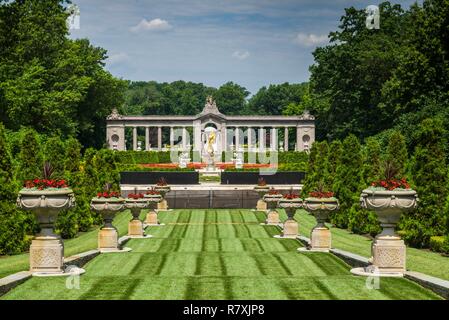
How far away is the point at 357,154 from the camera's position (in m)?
35.7

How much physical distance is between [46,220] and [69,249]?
25.9ft

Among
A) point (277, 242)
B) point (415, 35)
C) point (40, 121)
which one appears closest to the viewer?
point (277, 242)

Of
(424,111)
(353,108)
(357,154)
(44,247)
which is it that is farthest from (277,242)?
(353,108)

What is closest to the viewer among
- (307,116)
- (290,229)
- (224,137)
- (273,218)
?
(290,229)

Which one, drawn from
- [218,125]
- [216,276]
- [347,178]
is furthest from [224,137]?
[216,276]

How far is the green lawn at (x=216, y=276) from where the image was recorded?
46.7 feet

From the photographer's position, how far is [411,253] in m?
24.4

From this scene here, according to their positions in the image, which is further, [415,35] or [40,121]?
[40,121]

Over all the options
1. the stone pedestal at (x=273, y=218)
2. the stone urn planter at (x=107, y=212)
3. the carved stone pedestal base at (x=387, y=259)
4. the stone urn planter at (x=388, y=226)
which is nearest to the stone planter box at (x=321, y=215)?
→ the stone urn planter at (x=388, y=226)

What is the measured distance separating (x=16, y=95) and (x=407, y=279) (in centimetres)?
5104

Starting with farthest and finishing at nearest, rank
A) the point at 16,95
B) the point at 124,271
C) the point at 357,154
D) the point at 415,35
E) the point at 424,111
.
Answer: the point at 16,95 → the point at 415,35 → the point at 424,111 → the point at 357,154 → the point at 124,271

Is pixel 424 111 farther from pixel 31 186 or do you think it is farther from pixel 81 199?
pixel 31 186

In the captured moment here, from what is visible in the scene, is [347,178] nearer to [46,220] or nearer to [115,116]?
[46,220]

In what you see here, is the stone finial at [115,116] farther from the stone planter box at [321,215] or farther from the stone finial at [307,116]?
the stone planter box at [321,215]
